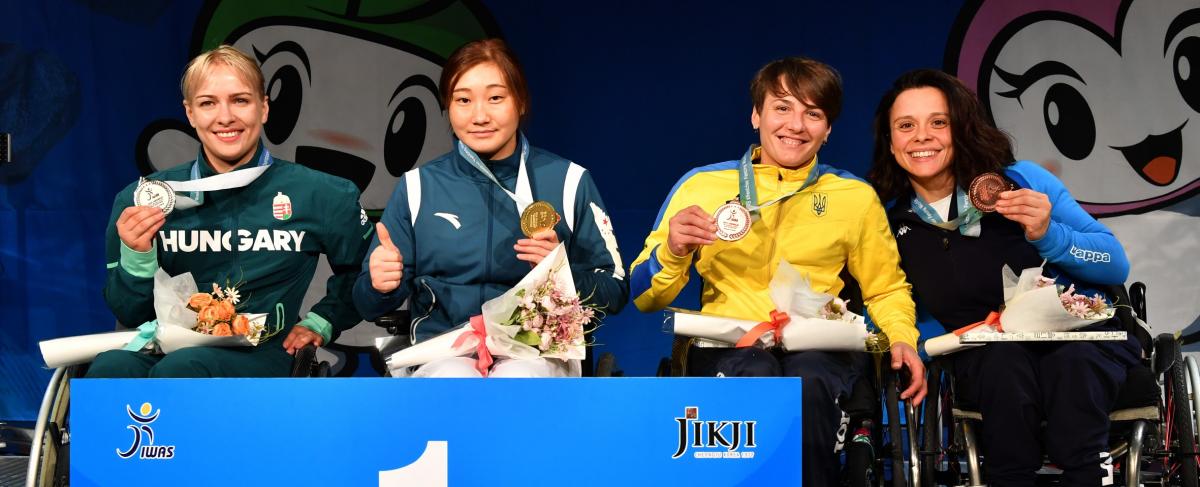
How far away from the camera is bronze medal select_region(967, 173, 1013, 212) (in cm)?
371

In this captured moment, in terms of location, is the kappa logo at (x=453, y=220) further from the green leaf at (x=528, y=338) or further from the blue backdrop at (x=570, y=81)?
the blue backdrop at (x=570, y=81)

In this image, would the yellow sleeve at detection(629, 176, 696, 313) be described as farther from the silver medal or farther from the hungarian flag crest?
the silver medal

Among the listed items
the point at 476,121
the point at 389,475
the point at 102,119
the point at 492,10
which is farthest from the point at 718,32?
the point at 389,475

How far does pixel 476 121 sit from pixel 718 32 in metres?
1.74

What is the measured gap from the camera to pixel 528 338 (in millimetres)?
3311

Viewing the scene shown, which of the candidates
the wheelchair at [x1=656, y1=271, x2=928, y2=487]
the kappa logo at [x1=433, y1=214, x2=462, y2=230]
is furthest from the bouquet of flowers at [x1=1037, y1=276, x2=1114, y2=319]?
the kappa logo at [x1=433, y1=214, x2=462, y2=230]

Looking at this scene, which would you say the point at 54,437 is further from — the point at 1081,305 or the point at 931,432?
the point at 1081,305

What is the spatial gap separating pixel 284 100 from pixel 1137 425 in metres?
3.69

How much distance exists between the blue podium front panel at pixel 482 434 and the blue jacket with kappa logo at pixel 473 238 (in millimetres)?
1076

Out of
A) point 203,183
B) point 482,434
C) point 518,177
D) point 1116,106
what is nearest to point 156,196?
point 203,183

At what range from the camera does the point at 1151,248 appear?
16.7 ft

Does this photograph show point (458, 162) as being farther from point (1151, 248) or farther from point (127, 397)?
point (1151, 248)

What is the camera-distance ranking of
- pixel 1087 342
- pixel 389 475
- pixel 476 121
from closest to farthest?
pixel 389 475
pixel 1087 342
pixel 476 121

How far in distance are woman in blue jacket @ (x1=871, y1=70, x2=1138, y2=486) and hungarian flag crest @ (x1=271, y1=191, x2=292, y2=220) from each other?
2.06 m
